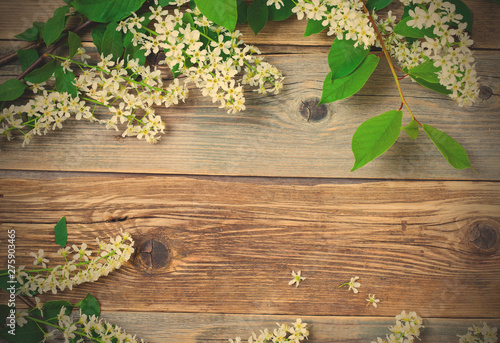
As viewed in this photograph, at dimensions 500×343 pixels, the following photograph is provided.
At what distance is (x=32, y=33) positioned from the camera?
0.97 metres

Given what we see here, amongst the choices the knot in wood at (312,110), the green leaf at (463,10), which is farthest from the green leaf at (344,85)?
the green leaf at (463,10)

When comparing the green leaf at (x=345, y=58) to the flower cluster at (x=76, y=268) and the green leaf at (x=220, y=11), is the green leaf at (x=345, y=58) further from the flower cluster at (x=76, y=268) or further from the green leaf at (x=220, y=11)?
the flower cluster at (x=76, y=268)

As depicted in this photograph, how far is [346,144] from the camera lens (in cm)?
102

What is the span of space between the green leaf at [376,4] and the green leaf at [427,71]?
0.21 m

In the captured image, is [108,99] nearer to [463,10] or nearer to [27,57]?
[27,57]

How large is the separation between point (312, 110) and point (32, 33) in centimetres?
85

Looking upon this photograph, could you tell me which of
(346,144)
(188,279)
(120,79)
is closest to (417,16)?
(346,144)

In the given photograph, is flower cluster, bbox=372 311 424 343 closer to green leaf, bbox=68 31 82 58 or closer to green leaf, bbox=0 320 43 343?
green leaf, bbox=0 320 43 343

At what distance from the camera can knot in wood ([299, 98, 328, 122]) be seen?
40.2 inches

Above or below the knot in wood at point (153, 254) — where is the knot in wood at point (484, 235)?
below

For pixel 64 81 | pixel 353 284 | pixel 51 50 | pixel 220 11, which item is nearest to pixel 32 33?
pixel 51 50

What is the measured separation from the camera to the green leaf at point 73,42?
92 centimetres

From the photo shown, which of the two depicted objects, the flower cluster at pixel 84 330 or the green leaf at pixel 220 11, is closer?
the green leaf at pixel 220 11

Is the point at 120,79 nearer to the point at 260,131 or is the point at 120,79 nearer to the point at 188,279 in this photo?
the point at 260,131
